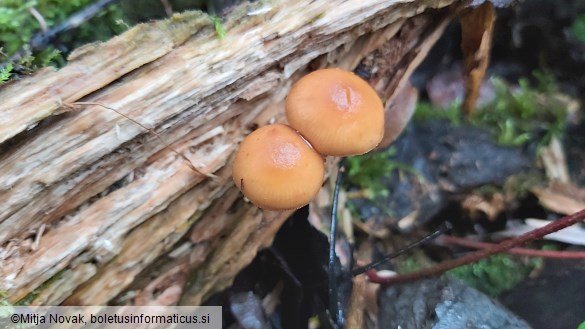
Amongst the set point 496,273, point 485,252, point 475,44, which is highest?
point 475,44

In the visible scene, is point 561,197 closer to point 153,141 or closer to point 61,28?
point 153,141

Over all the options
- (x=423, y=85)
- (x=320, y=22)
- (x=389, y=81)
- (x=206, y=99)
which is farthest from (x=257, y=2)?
(x=423, y=85)

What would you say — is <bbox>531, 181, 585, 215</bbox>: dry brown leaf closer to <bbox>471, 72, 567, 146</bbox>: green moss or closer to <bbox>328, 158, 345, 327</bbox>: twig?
<bbox>471, 72, 567, 146</bbox>: green moss

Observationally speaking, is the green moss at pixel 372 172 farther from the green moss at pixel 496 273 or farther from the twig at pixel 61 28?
the twig at pixel 61 28

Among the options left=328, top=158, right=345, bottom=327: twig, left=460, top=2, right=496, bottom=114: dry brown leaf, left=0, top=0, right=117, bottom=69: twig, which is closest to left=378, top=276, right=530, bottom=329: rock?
left=328, top=158, right=345, bottom=327: twig

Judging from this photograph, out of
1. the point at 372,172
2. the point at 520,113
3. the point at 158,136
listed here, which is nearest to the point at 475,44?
the point at 520,113

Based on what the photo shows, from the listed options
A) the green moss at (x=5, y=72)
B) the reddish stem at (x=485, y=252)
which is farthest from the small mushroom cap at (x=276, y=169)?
the green moss at (x=5, y=72)
